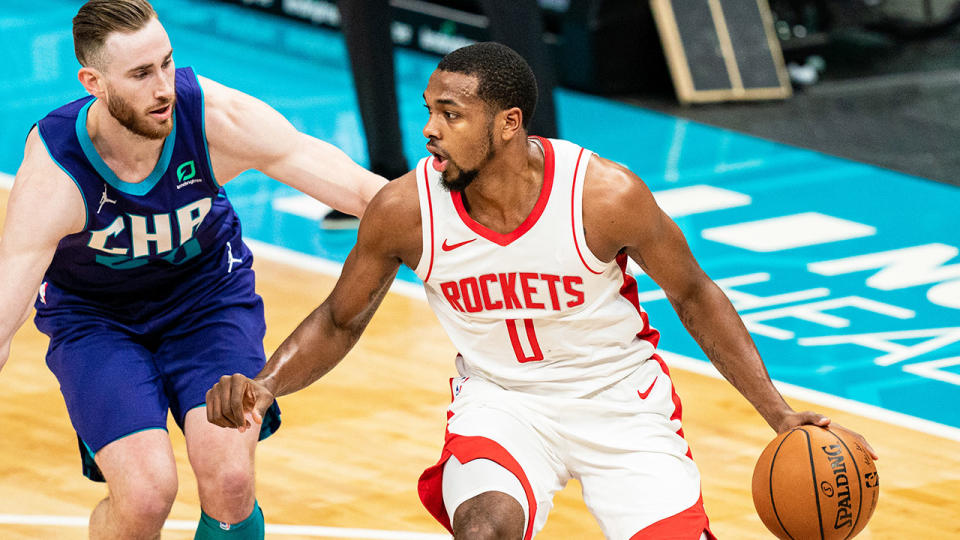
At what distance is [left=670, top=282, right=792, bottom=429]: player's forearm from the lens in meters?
4.34

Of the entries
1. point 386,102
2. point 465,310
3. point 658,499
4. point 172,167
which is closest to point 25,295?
point 172,167

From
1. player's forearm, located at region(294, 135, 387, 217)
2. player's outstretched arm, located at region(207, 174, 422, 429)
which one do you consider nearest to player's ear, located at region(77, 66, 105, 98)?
player's forearm, located at region(294, 135, 387, 217)

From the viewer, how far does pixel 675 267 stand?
4.30m

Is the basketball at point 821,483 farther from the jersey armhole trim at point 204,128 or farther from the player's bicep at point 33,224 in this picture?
the player's bicep at point 33,224

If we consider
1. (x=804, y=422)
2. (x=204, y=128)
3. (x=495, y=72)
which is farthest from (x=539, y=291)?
(x=204, y=128)

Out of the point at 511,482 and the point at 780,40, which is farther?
the point at 780,40

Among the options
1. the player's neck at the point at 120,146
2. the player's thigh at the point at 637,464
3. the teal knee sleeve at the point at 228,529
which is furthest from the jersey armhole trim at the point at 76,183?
the player's thigh at the point at 637,464

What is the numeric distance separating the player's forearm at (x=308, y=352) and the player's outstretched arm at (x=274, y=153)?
0.48 m

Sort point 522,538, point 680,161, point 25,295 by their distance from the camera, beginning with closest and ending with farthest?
point 522,538, point 25,295, point 680,161

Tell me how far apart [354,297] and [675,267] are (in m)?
0.88

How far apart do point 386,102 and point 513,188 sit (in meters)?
4.60

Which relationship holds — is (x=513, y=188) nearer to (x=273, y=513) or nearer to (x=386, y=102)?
(x=273, y=513)

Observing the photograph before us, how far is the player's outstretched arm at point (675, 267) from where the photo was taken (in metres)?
4.27

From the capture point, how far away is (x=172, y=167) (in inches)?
183
